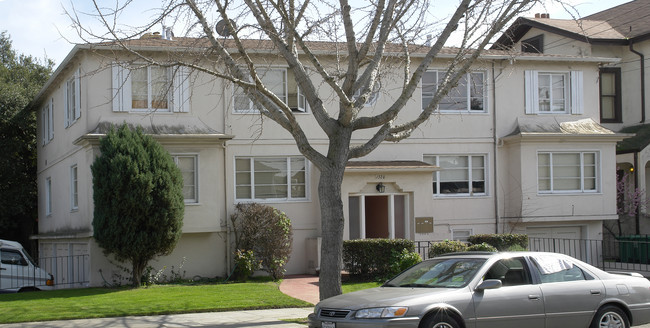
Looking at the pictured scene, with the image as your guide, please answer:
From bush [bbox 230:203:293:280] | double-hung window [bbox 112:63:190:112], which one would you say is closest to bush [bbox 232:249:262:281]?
bush [bbox 230:203:293:280]

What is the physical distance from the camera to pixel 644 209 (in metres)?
25.2

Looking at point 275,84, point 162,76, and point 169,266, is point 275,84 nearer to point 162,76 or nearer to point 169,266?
point 162,76

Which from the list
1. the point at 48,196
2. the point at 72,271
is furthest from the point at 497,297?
the point at 48,196

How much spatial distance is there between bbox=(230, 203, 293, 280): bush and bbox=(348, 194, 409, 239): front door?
96.2 inches

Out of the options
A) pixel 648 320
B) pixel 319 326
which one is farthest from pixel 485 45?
pixel 319 326

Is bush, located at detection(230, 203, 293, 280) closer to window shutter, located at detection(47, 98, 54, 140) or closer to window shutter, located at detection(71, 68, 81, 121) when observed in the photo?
window shutter, located at detection(71, 68, 81, 121)

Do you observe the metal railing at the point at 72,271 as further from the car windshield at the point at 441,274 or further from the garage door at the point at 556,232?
the garage door at the point at 556,232

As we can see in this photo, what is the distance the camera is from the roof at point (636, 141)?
958 inches

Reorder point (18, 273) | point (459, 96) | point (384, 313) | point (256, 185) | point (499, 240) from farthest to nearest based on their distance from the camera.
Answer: point (459, 96) → point (256, 185) → point (499, 240) → point (18, 273) → point (384, 313)

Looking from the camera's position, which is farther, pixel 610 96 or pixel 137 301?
pixel 610 96

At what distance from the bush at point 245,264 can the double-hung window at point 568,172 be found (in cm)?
937

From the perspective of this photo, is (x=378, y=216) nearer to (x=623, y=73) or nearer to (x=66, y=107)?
(x=66, y=107)

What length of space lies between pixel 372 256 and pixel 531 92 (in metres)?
8.40

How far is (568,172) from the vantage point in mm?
23203
